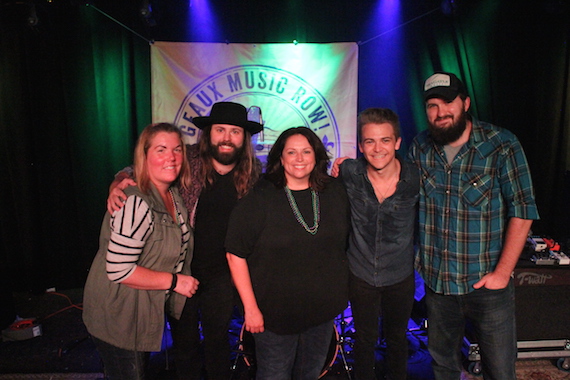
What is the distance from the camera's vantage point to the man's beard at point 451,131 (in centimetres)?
184

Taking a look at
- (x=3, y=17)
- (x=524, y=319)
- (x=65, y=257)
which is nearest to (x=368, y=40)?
(x=524, y=319)

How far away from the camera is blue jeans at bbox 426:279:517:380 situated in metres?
1.89

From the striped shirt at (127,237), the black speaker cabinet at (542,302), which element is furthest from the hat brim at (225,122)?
the black speaker cabinet at (542,302)

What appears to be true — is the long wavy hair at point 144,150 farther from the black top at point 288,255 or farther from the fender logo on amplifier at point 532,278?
the fender logo on amplifier at point 532,278

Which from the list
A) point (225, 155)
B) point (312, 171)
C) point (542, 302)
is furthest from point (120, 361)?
point (542, 302)

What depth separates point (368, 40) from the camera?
3.62 m

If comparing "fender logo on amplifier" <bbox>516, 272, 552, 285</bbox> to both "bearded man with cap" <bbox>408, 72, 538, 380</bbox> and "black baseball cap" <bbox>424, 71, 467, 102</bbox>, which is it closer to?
"bearded man with cap" <bbox>408, 72, 538, 380</bbox>

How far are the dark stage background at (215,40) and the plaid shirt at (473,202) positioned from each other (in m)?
2.00

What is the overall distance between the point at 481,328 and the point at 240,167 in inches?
66.3

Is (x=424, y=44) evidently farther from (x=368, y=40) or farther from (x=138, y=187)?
(x=138, y=187)

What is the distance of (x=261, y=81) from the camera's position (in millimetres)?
3600

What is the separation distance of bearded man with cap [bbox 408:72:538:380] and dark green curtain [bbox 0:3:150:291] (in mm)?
2961

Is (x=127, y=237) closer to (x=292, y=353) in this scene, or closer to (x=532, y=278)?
(x=292, y=353)

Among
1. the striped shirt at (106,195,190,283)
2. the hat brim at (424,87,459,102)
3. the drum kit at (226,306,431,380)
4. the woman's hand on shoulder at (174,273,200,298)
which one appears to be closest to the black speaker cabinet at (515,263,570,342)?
the drum kit at (226,306,431,380)
